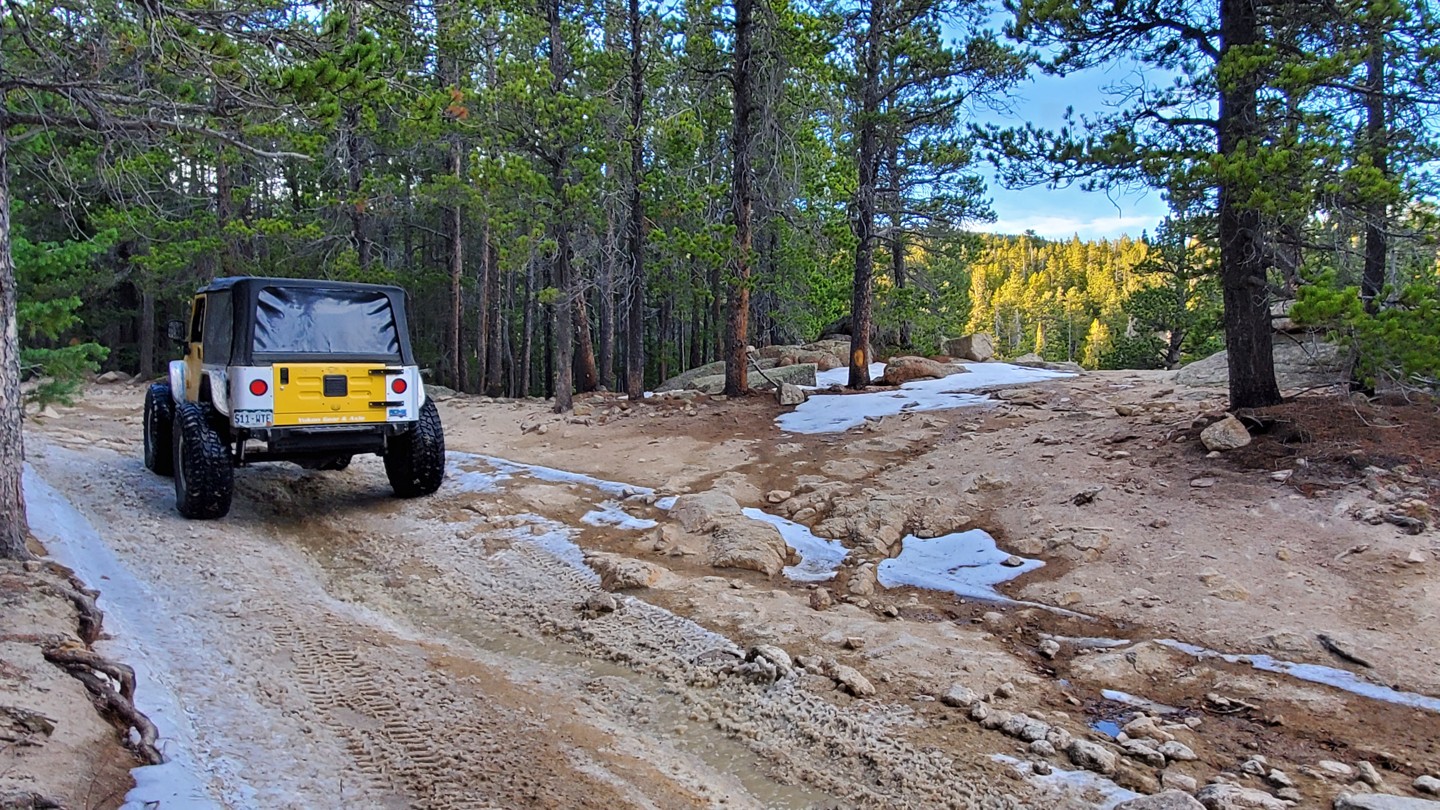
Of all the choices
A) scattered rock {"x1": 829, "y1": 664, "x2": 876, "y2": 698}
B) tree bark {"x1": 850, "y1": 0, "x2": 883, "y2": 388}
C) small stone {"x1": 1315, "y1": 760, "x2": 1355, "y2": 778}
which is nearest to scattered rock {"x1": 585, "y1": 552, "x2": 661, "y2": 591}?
scattered rock {"x1": 829, "y1": 664, "x2": 876, "y2": 698}

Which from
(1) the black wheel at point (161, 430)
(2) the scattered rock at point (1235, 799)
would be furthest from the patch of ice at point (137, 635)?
(2) the scattered rock at point (1235, 799)

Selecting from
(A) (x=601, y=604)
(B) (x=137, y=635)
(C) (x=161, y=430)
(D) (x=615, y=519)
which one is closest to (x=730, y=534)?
(D) (x=615, y=519)

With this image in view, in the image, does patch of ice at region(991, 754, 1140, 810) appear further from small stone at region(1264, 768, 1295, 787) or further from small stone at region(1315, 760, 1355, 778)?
small stone at region(1315, 760, 1355, 778)

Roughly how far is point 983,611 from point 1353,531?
10.6ft

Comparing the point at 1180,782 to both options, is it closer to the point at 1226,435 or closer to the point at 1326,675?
the point at 1326,675

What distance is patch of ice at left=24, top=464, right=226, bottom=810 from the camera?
3.08 metres

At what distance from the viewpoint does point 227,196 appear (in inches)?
819

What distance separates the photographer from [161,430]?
8.98 m

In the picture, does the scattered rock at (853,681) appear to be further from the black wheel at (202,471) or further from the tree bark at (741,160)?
the tree bark at (741,160)

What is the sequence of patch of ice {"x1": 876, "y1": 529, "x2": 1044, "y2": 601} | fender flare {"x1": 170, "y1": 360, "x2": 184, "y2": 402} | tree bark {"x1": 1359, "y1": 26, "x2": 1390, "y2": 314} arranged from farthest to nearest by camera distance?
fender flare {"x1": 170, "y1": 360, "x2": 184, "y2": 402}, tree bark {"x1": 1359, "y1": 26, "x2": 1390, "y2": 314}, patch of ice {"x1": 876, "y1": 529, "x2": 1044, "y2": 601}

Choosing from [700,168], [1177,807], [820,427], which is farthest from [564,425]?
[1177,807]

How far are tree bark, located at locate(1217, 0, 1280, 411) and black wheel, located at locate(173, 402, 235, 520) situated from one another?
10.1m

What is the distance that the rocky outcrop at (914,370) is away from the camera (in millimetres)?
16969

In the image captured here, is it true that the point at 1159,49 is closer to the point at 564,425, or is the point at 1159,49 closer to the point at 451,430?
the point at 564,425
